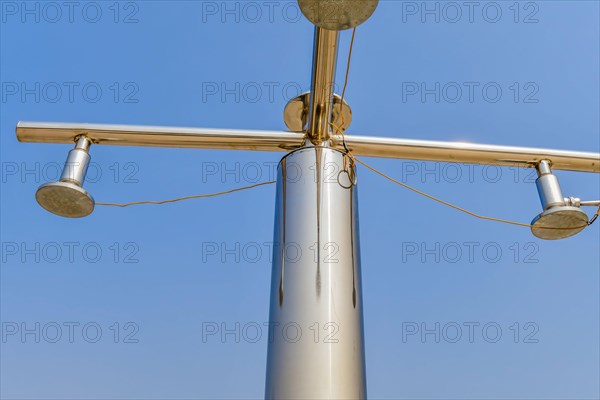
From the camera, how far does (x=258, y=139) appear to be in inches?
73.0

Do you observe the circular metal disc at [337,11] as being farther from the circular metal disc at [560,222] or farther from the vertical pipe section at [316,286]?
the circular metal disc at [560,222]

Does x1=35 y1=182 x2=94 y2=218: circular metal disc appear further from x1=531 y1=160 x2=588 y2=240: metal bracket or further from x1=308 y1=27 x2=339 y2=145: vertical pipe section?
x1=531 y1=160 x2=588 y2=240: metal bracket

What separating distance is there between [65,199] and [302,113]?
2.41 feet

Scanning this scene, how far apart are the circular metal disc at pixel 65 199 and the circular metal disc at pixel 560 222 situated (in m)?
1.33

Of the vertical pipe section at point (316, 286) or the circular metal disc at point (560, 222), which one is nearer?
the vertical pipe section at point (316, 286)

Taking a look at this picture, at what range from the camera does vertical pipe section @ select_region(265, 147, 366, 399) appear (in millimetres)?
1365

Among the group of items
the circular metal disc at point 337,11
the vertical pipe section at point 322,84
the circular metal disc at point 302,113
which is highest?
the circular metal disc at point 302,113

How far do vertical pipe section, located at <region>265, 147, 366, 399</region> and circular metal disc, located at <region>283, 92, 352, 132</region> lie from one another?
191 millimetres

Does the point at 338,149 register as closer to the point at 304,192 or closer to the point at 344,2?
the point at 304,192

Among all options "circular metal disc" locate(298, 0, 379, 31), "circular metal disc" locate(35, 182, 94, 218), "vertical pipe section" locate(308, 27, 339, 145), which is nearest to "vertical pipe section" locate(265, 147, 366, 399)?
"vertical pipe section" locate(308, 27, 339, 145)

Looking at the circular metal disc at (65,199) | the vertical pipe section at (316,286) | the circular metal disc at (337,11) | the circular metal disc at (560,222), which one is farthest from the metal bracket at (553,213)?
the circular metal disc at (65,199)

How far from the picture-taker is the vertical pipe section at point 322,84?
1521 mm

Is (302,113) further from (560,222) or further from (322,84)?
(560,222)

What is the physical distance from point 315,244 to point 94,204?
0.70 meters
